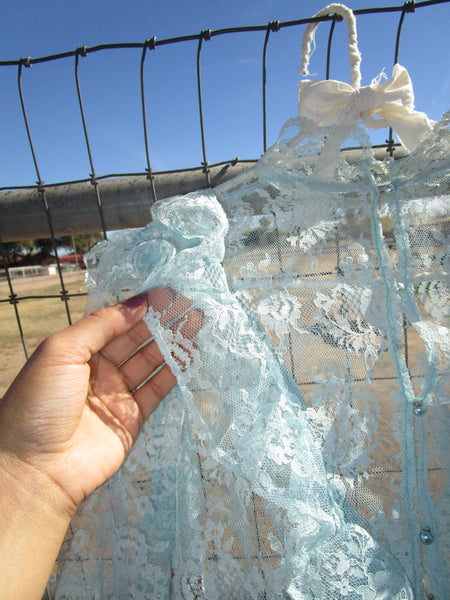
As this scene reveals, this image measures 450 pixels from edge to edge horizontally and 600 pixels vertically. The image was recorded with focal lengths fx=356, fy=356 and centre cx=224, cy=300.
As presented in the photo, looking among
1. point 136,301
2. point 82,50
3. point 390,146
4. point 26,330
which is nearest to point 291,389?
point 136,301

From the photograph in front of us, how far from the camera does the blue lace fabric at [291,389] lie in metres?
0.79

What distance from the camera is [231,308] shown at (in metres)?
0.82

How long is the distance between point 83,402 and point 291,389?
19.8 inches

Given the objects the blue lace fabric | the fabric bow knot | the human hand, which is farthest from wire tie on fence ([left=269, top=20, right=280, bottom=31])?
the human hand

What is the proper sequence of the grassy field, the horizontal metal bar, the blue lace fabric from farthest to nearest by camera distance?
the grassy field
the horizontal metal bar
the blue lace fabric

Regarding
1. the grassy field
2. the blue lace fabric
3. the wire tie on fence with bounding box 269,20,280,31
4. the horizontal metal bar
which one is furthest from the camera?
the grassy field

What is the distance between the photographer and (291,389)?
2.84ft

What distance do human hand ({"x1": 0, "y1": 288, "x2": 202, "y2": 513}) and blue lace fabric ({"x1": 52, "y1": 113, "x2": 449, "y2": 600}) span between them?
47 mm

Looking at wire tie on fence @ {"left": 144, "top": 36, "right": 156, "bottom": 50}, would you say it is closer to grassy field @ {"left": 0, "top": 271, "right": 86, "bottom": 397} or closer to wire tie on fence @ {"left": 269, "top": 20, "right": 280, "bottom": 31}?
wire tie on fence @ {"left": 269, "top": 20, "right": 280, "bottom": 31}

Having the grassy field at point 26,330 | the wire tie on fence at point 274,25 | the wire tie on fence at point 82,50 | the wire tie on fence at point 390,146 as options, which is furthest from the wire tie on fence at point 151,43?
the grassy field at point 26,330

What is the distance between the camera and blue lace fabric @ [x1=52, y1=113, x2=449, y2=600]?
2.58 feet

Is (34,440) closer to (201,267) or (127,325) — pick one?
(127,325)

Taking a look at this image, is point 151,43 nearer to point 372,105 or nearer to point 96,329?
point 372,105

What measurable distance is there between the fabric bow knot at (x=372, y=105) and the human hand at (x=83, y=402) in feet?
1.96
